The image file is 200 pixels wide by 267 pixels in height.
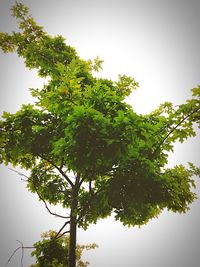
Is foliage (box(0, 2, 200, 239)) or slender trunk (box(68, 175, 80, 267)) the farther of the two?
slender trunk (box(68, 175, 80, 267))

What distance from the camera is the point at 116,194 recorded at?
6.07m

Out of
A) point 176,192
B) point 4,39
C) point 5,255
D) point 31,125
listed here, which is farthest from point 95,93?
point 5,255

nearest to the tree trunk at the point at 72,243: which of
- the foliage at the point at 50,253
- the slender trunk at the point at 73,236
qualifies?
the slender trunk at the point at 73,236

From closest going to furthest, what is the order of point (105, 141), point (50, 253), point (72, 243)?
point (105, 141)
point (72, 243)
point (50, 253)

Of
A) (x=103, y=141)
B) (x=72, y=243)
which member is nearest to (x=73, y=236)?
(x=72, y=243)

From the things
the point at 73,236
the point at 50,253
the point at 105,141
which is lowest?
the point at 50,253

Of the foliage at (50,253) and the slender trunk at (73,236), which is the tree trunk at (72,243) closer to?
the slender trunk at (73,236)

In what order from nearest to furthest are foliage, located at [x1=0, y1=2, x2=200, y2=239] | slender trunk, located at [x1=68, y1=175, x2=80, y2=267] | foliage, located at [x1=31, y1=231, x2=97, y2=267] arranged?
foliage, located at [x1=0, y1=2, x2=200, y2=239] → slender trunk, located at [x1=68, y1=175, x2=80, y2=267] → foliage, located at [x1=31, y1=231, x2=97, y2=267]

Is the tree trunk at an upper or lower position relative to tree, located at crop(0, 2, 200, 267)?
lower

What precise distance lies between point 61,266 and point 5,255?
223446 mm

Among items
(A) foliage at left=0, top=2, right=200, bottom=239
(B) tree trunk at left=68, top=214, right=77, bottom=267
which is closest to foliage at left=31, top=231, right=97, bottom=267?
(B) tree trunk at left=68, top=214, right=77, bottom=267

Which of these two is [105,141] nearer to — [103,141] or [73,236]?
[103,141]

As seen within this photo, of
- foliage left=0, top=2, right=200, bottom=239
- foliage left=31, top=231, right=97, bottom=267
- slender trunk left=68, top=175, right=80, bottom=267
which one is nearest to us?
foliage left=0, top=2, right=200, bottom=239

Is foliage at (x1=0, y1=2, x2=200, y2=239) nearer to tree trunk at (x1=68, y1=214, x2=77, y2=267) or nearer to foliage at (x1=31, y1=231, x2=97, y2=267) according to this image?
tree trunk at (x1=68, y1=214, x2=77, y2=267)
